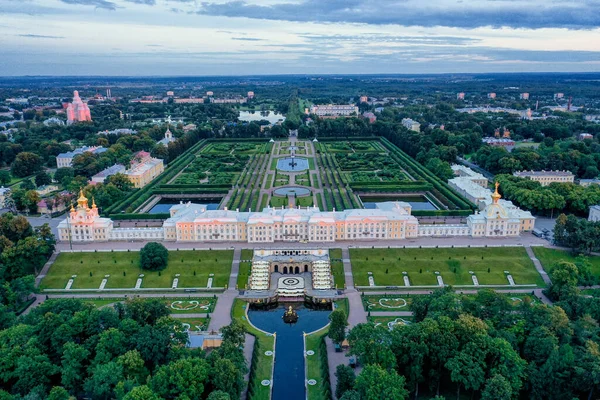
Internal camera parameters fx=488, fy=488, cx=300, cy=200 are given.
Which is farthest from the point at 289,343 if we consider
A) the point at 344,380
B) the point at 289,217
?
the point at 289,217

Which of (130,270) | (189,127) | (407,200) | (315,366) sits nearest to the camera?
(315,366)

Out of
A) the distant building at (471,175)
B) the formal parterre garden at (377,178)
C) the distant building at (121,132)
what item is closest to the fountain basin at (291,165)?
the formal parterre garden at (377,178)

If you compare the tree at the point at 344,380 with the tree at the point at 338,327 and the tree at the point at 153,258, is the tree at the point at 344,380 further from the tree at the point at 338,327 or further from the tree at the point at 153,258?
the tree at the point at 153,258

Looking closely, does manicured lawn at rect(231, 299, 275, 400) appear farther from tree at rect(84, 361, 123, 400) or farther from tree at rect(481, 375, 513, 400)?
tree at rect(481, 375, 513, 400)

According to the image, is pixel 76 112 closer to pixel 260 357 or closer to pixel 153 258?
pixel 153 258

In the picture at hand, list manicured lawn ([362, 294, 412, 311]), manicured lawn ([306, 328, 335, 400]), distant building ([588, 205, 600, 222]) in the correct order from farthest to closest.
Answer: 1. distant building ([588, 205, 600, 222])
2. manicured lawn ([362, 294, 412, 311])
3. manicured lawn ([306, 328, 335, 400])

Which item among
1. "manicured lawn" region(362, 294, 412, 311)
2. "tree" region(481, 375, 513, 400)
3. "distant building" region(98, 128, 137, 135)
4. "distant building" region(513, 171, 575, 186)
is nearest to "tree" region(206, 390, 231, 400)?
"tree" region(481, 375, 513, 400)

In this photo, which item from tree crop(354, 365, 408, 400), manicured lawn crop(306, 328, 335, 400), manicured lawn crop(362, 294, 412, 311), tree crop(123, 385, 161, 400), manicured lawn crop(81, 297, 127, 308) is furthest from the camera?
manicured lawn crop(81, 297, 127, 308)
